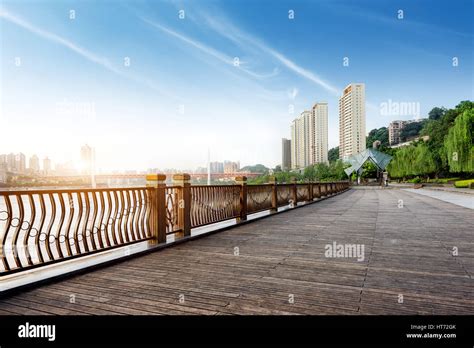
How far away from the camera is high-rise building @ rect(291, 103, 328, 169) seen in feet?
387

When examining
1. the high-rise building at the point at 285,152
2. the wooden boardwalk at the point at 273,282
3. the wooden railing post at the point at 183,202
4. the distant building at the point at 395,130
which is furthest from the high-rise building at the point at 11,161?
the distant building at the point at 395,130

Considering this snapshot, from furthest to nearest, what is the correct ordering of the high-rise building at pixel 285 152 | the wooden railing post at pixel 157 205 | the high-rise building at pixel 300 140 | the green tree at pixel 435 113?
1. the high-rise building at pixel 285 152
2. the high-rise building at pixel 300 140
3. the green tree at pixel 435 113
4. the wooden railing post at pixel 157 205

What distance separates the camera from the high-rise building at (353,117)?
115 m

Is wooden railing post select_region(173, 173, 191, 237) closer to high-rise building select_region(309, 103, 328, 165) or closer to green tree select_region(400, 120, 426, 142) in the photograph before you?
high-rise building select_region(309, 103, 328, 165)

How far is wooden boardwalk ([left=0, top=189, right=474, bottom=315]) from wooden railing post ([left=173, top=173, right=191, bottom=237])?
403mm

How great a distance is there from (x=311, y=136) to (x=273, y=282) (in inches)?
5071

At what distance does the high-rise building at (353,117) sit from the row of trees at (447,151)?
5525cm

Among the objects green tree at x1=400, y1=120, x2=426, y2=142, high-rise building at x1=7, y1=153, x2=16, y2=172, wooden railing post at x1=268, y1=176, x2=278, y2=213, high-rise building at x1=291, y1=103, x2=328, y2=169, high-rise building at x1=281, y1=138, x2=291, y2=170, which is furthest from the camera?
high-rise building at x1=281, y1=138, x2=291, y2=170

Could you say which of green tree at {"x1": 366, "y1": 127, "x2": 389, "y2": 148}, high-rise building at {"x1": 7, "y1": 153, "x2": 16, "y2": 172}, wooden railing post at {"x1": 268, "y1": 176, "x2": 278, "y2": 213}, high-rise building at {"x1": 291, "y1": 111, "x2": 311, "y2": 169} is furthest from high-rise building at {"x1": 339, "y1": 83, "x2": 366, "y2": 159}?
wooden railing post at {"x1": 268, "y1": 176, "x2": 278, "y2": 213}

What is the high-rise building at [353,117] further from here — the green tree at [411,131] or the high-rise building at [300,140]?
the green tree at [411,131]
